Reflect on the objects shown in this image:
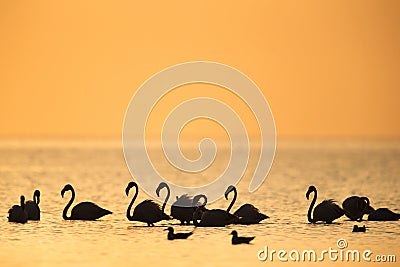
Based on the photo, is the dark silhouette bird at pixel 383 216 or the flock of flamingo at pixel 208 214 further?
the dark silhouette bird at pixel 383 216

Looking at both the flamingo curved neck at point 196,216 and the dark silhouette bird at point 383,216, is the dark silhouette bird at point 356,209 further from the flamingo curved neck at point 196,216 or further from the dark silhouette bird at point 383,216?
the flamingo curved neck at point 196,216

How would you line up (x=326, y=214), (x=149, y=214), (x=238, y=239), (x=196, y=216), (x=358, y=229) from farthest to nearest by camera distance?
(x=326, y=214) → (x=149, y=214) → (x=196, y=216) → (x=358, y=229) → (x=238, y=239)

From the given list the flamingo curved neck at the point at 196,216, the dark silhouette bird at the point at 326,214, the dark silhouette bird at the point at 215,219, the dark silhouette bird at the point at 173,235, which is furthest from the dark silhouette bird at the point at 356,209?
the dark silhouette bird at the point at 173,235

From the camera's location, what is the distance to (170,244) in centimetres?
2647

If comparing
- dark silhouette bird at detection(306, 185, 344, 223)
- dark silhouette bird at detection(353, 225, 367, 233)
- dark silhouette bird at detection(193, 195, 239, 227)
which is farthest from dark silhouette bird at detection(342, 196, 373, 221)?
dark silhouette bird at detection(193, 195, 239, 227)

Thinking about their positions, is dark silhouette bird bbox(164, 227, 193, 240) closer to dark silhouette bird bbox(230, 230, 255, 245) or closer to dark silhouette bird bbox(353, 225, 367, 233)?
dark silhouette bird bbox(230, 230, 255, 245)

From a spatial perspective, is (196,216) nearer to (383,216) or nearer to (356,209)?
(356,209)

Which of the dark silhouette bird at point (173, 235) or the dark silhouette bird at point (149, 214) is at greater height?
the dark silhouette bird at point (149, 214)

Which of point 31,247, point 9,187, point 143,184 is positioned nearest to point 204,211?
point 31,247

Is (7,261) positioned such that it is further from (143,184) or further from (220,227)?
(143,184)

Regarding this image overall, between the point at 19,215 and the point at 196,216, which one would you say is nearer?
the point at 196,216

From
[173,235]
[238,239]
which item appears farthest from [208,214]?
[238,239]

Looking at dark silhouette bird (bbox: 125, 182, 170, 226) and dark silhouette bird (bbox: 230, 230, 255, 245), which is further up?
dark silhouette bird (bbox: 125, 182, 170, 226)

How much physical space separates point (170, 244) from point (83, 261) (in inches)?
114
